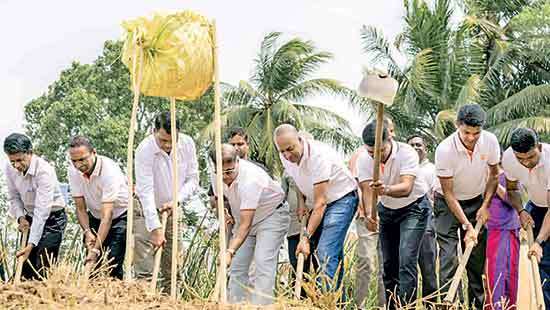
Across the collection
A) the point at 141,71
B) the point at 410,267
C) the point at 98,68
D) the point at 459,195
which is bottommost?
the point at 410,267

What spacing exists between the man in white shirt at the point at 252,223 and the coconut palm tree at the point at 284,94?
719 inches

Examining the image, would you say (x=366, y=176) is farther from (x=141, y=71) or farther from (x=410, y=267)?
(x=141, y=71)

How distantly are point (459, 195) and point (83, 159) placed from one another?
2.85 meters

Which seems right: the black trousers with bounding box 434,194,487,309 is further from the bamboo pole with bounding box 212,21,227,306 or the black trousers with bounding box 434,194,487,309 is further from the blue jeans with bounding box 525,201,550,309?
the bamboo pole with bounding box 212,21,227,306

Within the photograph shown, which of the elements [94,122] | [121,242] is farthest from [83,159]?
[94,122]

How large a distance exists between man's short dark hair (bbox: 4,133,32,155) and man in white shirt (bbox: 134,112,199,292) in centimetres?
97

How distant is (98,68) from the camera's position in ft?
88.4

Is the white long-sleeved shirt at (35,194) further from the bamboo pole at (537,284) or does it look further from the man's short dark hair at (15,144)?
the bamboo pole at (537,284)

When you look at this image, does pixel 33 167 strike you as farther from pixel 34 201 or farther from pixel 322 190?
pixel 322 190

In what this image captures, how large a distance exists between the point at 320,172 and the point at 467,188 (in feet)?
3.61

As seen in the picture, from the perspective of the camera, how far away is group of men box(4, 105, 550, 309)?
698 cm

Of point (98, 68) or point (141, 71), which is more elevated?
point (98, 68)

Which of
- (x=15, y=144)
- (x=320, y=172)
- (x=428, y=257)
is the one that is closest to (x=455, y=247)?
(x=428, y=257)

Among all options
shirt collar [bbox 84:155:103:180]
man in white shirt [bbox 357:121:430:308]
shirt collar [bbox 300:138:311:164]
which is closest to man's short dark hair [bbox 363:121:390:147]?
man in white shirt [bbox 357:121:430:308]
